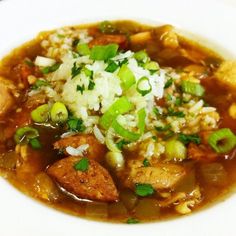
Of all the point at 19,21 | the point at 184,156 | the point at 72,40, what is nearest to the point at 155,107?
the point at 184,156

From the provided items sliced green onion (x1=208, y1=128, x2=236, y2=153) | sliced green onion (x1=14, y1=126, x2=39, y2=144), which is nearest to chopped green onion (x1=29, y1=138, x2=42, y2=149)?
sliced green onion (x1=14, y1=126, x2=39, y2=144)

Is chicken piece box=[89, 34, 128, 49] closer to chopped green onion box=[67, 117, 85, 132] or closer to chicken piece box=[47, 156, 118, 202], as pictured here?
chopped green onion box=[67, 117, 85, 132]

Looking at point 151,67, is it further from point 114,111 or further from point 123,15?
point 123,15

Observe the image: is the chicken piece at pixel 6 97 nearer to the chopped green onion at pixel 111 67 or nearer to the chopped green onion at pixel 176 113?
the chopped green onion at pixel 111 67

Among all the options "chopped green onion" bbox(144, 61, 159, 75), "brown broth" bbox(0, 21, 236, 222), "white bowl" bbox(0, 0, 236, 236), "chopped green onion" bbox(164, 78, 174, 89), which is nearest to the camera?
"brown broth" bbox(0, 21, 236, 222)

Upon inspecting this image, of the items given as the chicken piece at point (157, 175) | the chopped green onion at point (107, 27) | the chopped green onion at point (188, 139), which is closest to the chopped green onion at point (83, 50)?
the chopped green onion at point (107, 27)

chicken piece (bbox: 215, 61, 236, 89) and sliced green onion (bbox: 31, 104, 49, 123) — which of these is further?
chicken piece (bbox: 215, 61, 236, 89)

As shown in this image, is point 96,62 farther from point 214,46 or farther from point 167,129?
point 214,46
